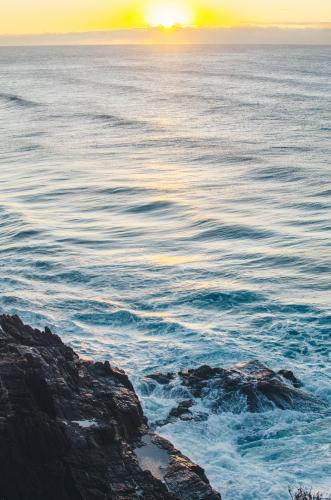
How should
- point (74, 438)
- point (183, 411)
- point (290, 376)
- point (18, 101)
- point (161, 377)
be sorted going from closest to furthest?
point (74, 438) → point (183, 411) → point (161, 377) → point (290, 376) → point (18, 101)

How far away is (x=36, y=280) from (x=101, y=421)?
61.2 ft

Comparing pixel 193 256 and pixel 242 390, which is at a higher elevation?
pixel 193 256

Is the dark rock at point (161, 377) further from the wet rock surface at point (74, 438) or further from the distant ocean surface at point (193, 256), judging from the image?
the wet rock surface at point (74, 438)

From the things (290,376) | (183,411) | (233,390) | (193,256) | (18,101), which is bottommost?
(290,376)

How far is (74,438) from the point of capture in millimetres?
18328

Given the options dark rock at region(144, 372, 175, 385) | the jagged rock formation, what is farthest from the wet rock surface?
dark rock at region(144, 372, 175, 385)

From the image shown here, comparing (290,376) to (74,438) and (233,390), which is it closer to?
(233,390)

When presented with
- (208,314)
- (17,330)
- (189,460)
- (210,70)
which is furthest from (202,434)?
(210,70)

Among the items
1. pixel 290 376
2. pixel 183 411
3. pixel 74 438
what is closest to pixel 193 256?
pixel 290 376

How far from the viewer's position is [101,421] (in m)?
20.0

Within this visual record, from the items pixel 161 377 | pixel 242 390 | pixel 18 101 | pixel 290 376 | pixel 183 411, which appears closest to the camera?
pixel 183 411

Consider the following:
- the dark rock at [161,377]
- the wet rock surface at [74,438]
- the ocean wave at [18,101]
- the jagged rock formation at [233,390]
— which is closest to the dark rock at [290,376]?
the jagged rock formation at [233,390]

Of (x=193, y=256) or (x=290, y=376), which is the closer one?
(x=290, y=376)

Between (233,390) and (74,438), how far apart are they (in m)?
8.14
